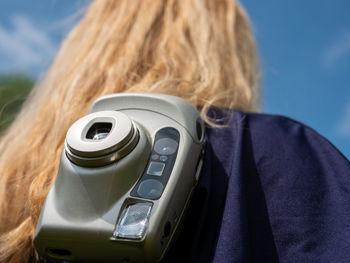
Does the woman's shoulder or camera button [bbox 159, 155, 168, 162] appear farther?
the woman's shoulder

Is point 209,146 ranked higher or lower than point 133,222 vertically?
higher

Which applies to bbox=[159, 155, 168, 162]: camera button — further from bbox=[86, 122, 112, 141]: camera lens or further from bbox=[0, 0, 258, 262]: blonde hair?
bbox=[0, 0, 258, 262]: blonde hair

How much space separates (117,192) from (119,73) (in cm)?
43

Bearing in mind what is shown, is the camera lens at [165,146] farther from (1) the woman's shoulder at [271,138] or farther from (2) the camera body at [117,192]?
(1) the woman's shoulder at [271,138]

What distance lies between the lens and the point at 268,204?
677 mm

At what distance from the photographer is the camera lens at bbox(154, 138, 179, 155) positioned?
63cm

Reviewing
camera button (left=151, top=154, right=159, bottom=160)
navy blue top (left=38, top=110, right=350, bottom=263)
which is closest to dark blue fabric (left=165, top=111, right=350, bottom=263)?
navy blue top (left=38, top=110, right=350, bottom=263)

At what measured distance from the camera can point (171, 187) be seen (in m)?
0.58

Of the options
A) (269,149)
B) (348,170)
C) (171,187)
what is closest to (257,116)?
(269,149)

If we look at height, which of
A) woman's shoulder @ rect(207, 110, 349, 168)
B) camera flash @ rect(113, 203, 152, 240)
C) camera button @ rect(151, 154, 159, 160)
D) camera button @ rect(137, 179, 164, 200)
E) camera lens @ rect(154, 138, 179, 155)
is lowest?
Answer: camera flash @ rect(113, 203, 152, 240)

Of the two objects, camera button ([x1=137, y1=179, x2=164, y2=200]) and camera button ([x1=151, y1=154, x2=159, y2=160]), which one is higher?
camera button ([x1=151, y1=154, x2=159, y2=160])

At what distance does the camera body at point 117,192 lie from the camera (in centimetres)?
55

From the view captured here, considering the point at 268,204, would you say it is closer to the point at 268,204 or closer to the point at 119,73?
the point at 268,204

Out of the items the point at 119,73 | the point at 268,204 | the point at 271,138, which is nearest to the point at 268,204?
the point at 268,204
